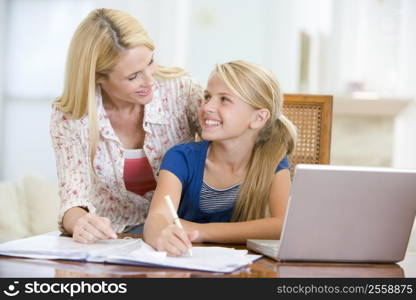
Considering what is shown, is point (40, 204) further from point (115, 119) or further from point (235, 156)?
point (235, 156)

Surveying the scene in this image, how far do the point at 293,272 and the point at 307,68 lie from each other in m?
3.79

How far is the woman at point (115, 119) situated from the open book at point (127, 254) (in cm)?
25

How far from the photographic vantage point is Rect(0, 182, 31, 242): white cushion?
12.3 feet

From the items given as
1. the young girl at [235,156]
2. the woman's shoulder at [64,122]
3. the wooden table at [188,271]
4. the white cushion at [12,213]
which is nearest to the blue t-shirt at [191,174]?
the young girl at [235,156]

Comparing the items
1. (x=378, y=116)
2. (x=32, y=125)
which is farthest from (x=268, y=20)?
(x=32, y=125)

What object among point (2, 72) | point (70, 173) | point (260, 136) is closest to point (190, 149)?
point (260, 136)

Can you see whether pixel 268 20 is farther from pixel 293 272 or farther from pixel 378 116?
pixel 293 272

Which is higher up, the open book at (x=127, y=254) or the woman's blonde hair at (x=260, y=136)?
the woman's blonde hair at (x=260, y=136)

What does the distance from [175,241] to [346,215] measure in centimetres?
32

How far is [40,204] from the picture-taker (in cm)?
393

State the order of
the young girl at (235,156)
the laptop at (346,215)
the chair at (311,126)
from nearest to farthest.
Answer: the laptop at (346,215), the young girl at (235,156), the chair at (311,126)

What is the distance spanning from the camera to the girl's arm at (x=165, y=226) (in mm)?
1168

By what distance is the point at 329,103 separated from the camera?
1911 millimetres

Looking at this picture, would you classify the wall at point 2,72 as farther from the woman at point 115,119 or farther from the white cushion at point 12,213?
the woman at point 115,119
